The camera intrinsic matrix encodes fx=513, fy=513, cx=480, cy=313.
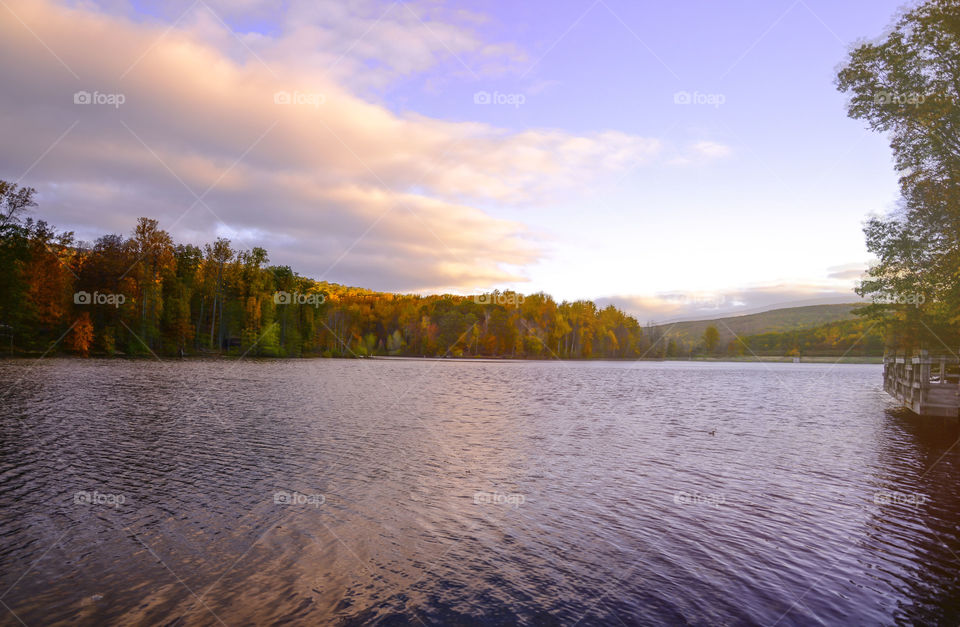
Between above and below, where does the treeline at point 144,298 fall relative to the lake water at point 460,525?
above

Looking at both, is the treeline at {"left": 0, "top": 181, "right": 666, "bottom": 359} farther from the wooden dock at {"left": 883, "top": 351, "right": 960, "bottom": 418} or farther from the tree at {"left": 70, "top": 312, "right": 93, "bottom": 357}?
the wooden dock at {"left": 883, "top": 351, "right": 960, "bottom": 418}

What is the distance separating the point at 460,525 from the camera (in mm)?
13273

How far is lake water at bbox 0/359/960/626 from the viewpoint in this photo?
9.11 meters

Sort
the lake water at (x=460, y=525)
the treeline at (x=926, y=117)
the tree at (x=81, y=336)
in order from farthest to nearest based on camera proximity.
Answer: the tree at (x=81, y=336), the treeline at (x=926, y=117), the lake water at (x=460, y=525)

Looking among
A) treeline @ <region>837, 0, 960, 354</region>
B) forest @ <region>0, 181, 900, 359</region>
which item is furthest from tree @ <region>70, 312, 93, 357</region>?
treeline @ <region>837, 0, 960, 354</region>

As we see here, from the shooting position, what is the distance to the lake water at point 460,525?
29.9 feet

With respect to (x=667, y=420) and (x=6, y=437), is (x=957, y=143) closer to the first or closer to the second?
(x=667, y=420)

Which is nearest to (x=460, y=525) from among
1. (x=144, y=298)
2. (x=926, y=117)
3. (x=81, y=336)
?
(x=926, y=117)

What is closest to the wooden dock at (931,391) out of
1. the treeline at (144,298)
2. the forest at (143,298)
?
the forest at (143,298)

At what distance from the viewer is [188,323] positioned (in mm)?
103250

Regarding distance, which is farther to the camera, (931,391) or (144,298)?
(144,298)

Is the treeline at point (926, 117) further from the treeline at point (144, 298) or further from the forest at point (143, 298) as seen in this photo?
the treeline at point (144, 298)

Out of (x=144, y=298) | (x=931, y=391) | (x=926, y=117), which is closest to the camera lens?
(x=926, y=117)

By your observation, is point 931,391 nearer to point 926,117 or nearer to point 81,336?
point 926,117
